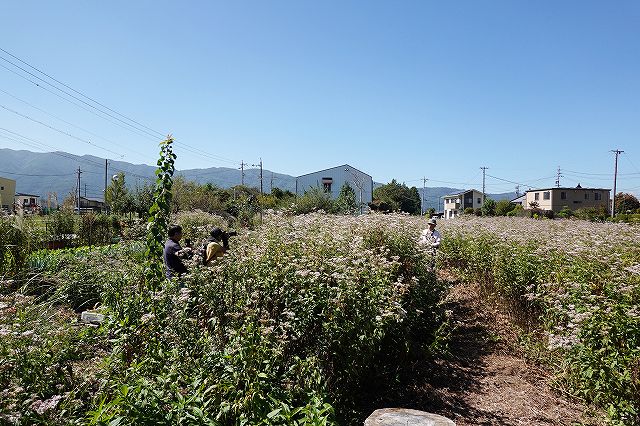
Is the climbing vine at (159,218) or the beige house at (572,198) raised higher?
the beige house at (572,198)

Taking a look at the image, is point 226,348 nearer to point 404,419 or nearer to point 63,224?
point 404,419

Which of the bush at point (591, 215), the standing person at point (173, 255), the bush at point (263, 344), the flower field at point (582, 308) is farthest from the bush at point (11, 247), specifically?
the bush at point (591, 215)

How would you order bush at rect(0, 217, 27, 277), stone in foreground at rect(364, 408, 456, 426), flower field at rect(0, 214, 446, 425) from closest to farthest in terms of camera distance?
flower field at rect(0, 214, 446, 425) < stone in foreground at rect(364, 408, 456, 426) < bush at rect(0, 217, 27, 277)

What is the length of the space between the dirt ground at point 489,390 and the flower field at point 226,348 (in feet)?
1.07

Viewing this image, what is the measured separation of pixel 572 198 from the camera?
62.9 meters

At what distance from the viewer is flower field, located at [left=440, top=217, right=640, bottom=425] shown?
130 inches

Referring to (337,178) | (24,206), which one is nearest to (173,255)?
(24,206)

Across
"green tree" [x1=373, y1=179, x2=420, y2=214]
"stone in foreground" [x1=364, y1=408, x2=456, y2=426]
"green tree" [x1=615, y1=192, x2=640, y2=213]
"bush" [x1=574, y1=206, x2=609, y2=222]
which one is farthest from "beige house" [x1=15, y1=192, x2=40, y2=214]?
"green tree" [x1=615, y1=192, x2=640, y2=213]

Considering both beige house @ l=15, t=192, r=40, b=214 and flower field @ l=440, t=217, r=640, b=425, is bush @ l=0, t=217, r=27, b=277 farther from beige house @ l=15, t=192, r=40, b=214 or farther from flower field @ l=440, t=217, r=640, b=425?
flower field @ l=440, t=217, r=640, b=425

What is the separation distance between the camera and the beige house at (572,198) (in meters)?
62.1

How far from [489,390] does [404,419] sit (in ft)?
6.24

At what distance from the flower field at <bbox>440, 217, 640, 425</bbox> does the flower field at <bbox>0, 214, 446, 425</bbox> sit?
1.47 metres

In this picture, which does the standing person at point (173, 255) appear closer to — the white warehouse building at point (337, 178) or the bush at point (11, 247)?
the bush at point (11, 247)

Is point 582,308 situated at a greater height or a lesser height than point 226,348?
greater
